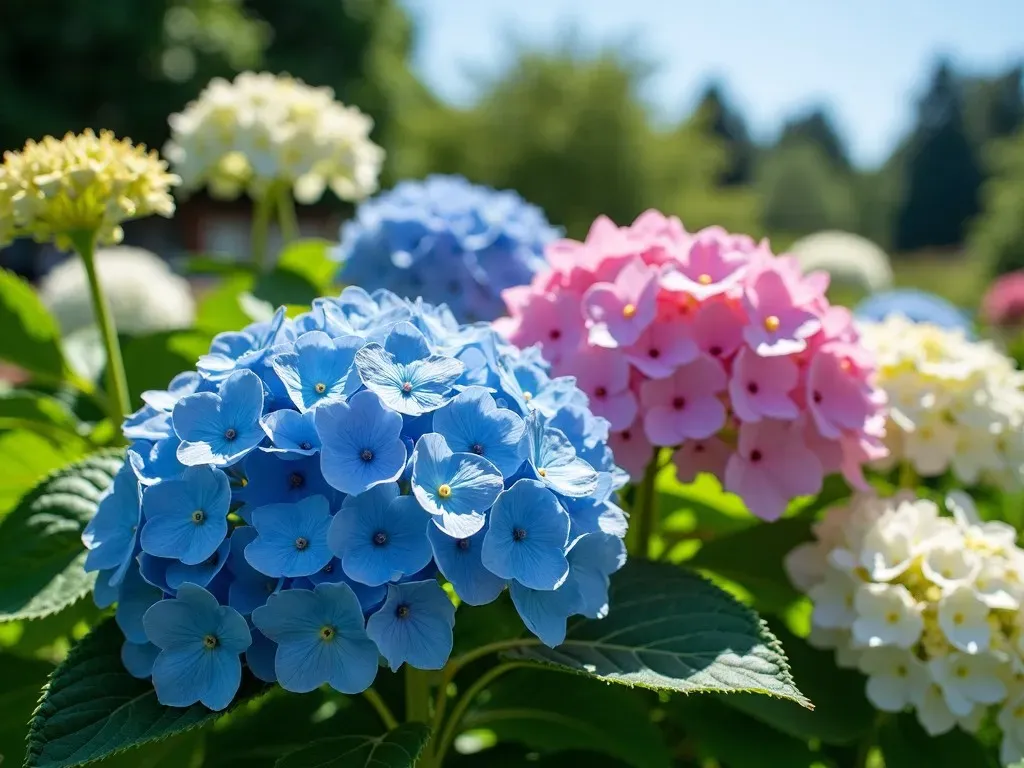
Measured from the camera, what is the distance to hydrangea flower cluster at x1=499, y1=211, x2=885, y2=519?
3.98ft

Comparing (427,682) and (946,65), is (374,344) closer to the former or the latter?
(427,682)

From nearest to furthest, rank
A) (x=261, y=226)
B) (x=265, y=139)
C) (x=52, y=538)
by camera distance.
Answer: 1. (x=52, y=538)
2. (x=265, y=139)
3. (x=261, y=226)

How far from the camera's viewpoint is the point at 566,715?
4.15 feet

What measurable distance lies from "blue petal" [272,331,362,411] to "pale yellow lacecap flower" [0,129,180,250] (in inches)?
18.4

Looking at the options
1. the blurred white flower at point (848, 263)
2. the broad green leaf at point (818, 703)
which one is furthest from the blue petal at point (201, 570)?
the blurred white flower at point (848, 263)

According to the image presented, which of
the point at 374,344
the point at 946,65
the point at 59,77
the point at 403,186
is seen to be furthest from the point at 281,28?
the point at 946,65

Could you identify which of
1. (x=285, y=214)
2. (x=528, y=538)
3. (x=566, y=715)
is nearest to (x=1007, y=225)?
(x=285, y=214)

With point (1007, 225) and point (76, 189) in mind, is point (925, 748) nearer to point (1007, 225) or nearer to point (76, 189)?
point (76, 189)

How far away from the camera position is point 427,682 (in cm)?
103

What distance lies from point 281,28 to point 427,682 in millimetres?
21184

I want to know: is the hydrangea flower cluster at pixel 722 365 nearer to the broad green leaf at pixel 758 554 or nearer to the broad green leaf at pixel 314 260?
the broad green leaf at pixel 758 554

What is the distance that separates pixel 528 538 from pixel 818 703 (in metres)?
0.66

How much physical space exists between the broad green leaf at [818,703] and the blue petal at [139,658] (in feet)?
2.08

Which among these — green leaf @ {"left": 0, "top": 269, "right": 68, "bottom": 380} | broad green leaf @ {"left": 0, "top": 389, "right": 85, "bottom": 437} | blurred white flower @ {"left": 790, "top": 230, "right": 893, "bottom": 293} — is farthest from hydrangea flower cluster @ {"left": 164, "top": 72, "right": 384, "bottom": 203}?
blurred white flower @ {"left": 790, "top": 230, "right": 893, "bottom": 293}
